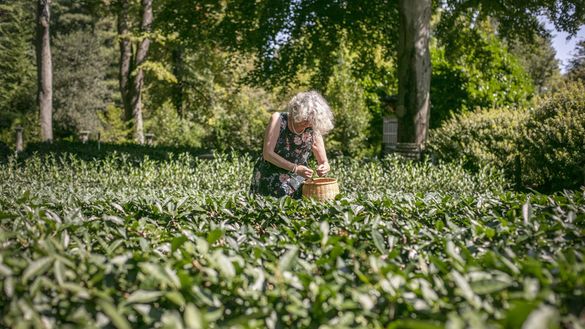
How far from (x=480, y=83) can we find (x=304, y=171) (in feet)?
41.0

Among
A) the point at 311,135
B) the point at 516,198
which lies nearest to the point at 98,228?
the point at 311,135

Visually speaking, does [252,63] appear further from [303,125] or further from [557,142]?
[303,125]

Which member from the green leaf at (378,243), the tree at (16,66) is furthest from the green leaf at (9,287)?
the tree at (16,66)

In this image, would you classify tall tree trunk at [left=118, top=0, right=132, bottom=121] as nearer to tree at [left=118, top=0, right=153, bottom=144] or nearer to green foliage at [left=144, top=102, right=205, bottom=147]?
tree at [left=118, top=0, right=153, bottom=144]

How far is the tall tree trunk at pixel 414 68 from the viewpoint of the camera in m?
8.70

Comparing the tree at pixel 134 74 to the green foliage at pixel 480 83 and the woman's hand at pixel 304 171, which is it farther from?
the woman's hand at pixel 304 171

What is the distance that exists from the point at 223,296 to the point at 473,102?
14.9m

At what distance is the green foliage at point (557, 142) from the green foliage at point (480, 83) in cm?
474

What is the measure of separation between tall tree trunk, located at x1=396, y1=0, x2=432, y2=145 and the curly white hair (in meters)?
5.22

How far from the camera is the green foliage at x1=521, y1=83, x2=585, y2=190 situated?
672cm

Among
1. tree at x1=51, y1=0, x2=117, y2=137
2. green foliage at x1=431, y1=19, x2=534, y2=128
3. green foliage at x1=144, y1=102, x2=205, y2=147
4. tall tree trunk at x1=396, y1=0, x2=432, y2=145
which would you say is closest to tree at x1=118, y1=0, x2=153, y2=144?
green foliage at x1=144, y1=102, x2=205, y2=147

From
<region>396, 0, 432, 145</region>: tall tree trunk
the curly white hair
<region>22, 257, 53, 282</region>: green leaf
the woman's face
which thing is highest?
<region>396, 0, 432, 145</region>: tall tree trunk

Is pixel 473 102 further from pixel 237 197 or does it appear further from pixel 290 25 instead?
pixel 237 197

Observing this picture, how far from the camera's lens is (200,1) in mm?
Result: 10758
